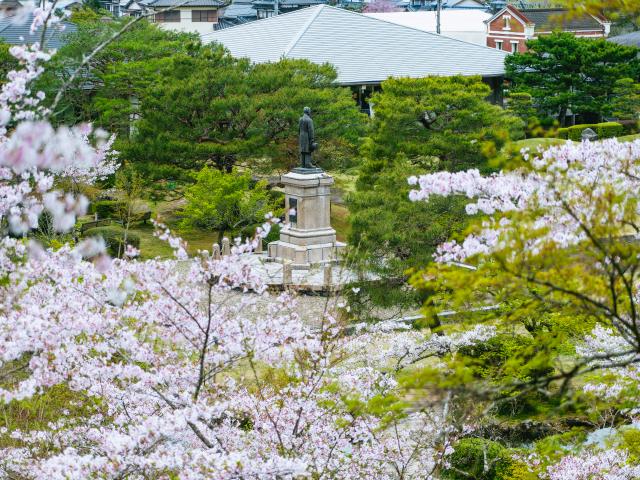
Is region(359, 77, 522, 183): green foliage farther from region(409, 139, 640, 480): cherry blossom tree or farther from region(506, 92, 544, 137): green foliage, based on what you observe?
region(506, 92, 544, 137): green foliage

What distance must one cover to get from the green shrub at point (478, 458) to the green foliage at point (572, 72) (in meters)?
29.5

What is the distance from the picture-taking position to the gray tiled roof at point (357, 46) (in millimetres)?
38688

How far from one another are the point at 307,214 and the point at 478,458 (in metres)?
11.6

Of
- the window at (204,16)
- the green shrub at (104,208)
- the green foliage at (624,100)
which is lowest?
the green shrub at (104,208)

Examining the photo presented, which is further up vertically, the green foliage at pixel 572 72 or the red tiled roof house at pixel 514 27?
the red tiled roof house at pixel 514 27

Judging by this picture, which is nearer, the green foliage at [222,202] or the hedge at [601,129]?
the green foliage at [222,202]

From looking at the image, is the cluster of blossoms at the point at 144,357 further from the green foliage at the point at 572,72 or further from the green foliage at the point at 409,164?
the green foliage at the point at 572,72

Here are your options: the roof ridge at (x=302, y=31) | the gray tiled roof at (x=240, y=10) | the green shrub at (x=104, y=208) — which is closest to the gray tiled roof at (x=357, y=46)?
the roof ridge at (x=302, y=31)

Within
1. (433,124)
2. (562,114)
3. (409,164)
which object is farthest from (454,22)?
(409,164)

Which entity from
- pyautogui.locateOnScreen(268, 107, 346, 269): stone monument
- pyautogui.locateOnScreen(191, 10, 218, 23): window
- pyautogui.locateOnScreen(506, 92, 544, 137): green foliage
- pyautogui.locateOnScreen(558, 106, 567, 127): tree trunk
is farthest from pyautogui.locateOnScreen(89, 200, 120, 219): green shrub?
pyautogui.locateOnScreen(191, 10, 218, 23): window

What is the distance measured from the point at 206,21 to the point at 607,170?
56.3 m

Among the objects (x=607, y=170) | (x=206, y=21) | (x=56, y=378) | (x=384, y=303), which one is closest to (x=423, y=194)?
(x=607, y=170)

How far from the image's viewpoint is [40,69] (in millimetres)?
6875

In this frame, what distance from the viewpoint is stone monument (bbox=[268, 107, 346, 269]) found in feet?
75.9
